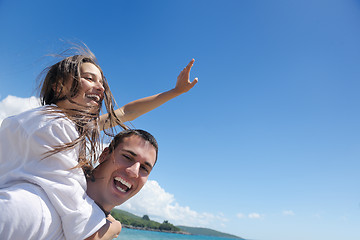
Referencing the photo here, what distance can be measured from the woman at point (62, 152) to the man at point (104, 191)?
33 mm

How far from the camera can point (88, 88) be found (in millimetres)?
2346

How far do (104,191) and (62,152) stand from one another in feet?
A: 1.69

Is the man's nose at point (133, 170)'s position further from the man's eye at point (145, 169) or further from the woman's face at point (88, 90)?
the woman's face at point (88, 90)

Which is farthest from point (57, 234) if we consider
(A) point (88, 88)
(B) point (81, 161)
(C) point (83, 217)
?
(A) point (88, 88)

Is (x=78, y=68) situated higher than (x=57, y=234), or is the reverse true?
(x=78, y=68)

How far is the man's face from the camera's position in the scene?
2.11 meters

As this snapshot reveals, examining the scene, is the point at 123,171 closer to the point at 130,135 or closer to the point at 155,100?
the point at 130,135

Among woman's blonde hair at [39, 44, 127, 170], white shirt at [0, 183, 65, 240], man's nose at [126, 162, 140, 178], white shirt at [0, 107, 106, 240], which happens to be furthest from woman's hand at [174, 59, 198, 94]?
white shirt at [0, 183, 65, 240]

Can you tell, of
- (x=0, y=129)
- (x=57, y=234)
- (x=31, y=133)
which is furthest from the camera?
(x=0, y=129)

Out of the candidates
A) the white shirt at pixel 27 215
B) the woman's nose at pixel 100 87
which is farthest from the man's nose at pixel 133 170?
the woman's nose at pixel 100 87

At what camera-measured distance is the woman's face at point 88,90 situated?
7.45 ft

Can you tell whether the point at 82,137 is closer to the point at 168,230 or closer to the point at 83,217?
the point at 83,217

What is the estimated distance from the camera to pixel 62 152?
1.76m

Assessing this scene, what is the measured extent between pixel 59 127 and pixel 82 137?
7.7 inches
